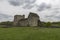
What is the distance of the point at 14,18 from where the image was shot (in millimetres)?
99750

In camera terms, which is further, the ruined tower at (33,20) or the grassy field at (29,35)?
the ruined tower at (33,20)

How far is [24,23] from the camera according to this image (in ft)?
284

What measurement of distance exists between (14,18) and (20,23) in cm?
1127

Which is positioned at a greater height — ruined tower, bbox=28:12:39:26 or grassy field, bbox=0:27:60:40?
ruined tower, bbox=28:12:39:26

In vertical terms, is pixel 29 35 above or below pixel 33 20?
below

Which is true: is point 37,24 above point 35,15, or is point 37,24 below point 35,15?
below

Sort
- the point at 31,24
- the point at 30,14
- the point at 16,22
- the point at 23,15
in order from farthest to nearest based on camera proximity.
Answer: the point at 23,15
the point at 16,22
the point at 30,14
the point at 31,24

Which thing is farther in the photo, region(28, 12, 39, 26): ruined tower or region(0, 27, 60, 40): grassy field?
region(28, 12, 39, 26): ruined tower

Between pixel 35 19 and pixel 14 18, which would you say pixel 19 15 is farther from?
pixel 35 19

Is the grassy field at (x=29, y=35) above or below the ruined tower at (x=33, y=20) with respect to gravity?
below

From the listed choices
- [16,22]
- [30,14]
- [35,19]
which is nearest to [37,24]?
[35,19]

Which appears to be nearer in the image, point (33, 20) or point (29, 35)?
point (29, 35)

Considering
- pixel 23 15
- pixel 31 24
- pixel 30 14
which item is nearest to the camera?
pixel 31 24

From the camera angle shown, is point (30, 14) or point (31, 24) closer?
point (31, 24)
